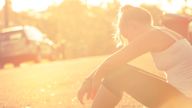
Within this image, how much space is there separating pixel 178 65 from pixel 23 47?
26.8 m

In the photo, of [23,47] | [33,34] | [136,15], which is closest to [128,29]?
[136,15]

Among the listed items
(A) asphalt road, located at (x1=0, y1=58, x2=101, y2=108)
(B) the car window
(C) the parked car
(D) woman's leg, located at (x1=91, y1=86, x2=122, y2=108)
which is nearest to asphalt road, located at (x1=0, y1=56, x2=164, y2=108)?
(A) asphalt road, located at (x1=0, y1=58, x2=101, y2=108)

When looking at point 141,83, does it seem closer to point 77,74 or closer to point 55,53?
point 77,74

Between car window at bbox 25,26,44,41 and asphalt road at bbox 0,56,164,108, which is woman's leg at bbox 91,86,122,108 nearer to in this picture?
asphalt road at bbox 0,56,164,108

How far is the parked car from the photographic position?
105 feet

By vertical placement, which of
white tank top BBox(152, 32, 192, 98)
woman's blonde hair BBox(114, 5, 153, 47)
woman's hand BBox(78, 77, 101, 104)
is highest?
woman's blonde hair BBox(114, 5, 153, 47)

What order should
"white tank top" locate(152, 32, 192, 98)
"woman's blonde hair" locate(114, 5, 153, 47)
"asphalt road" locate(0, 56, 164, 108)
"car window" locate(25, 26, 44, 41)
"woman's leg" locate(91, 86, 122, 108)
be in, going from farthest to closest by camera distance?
1. "car window" locate(25, 26, 44, 41)
2. "asphalt road" locate(0, 56, 164, 108)
3. "woman's leg" locate(91, 86, 122, 108)
4. "woman's blonde hair" locate(114, 5, 153, 47)
5. "white tank top" locate(152, 32, 192, 98)

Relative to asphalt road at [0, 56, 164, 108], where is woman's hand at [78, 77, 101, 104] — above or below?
above

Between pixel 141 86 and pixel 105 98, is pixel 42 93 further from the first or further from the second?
pixel 141 86

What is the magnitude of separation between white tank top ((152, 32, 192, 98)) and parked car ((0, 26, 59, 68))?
25932mm

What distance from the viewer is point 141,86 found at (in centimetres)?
597

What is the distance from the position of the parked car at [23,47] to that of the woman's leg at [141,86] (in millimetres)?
25664

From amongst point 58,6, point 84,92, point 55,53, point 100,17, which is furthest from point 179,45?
point 58,6

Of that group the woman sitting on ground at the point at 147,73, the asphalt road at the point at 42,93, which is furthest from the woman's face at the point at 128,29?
the asphalt road at the point at 42,93
